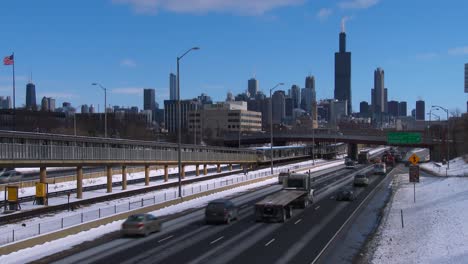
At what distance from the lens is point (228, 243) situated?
3009 centimetres

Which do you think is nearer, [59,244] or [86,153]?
[59,244]

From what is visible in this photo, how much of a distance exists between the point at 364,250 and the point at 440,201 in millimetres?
18258

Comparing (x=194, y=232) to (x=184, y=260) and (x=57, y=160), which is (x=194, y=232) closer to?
Answer: (x=184, y=260)

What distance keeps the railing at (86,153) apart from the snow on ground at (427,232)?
2817 centimetres

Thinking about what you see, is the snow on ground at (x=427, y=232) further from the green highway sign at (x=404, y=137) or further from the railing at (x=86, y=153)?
the green highway sign at (x=404, y=137)

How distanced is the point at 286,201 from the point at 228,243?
10517 mm

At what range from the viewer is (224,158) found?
101000 mm

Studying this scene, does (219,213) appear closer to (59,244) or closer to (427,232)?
(59,244)

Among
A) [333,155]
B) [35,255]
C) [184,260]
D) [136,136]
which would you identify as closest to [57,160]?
[35,255]

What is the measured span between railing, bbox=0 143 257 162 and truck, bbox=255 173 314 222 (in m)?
19.9

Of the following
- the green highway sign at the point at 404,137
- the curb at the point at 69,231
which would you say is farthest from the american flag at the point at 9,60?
the green highway sign at the point at 404,137

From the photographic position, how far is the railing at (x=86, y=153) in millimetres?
45487

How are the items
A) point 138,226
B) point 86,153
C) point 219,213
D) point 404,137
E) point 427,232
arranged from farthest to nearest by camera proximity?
point 404,137 < point 86,153 < point 219,213 < point 138,226 < point 427,232

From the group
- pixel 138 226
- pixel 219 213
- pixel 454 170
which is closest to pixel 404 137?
pixel 454 170
